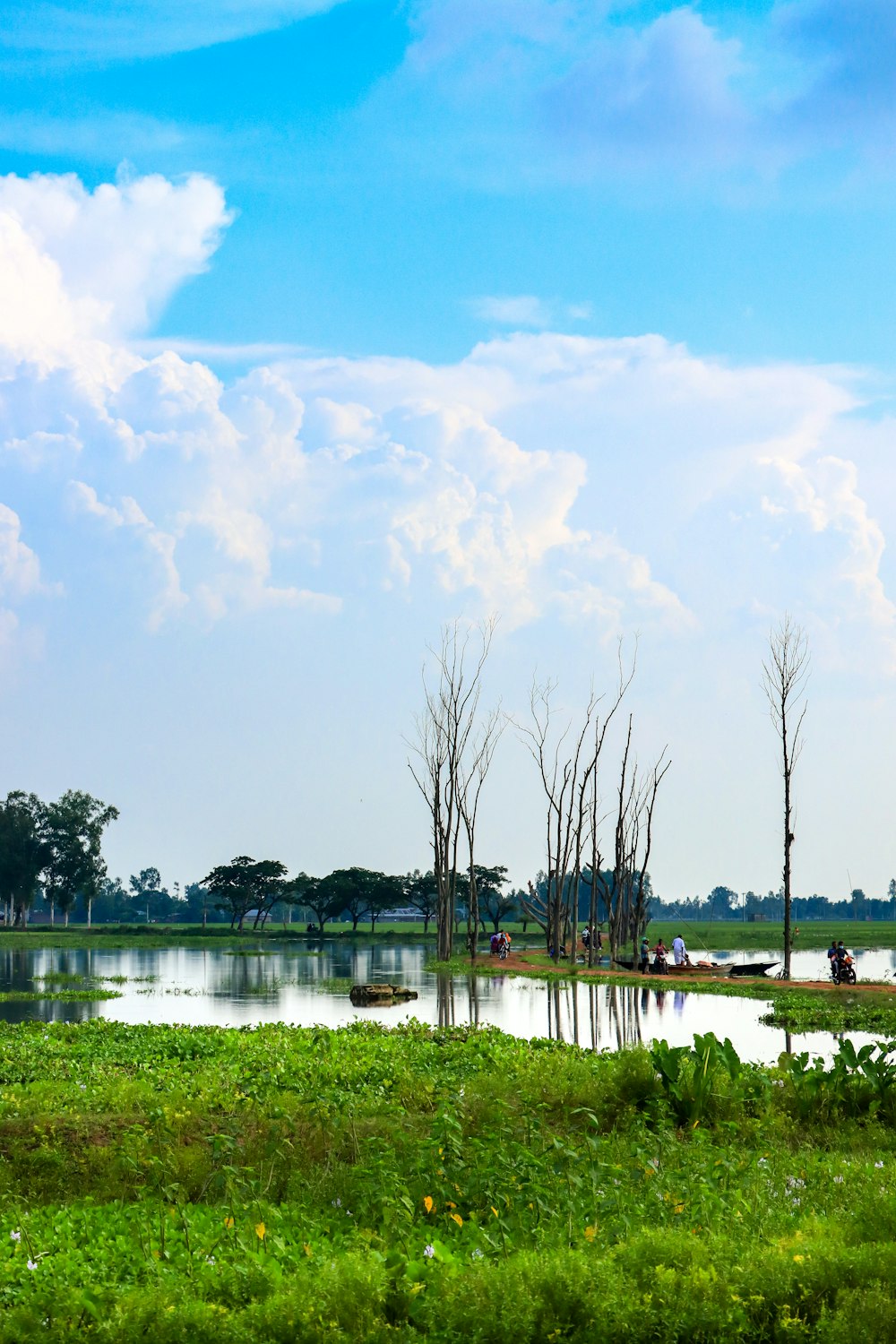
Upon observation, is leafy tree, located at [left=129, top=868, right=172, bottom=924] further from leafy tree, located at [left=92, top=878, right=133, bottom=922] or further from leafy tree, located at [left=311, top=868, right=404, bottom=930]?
leafy tree, located at [left=311, top=868, right=404, bottom=930]

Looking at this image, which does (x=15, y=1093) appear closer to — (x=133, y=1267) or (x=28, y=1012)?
(x=133, y=1267)

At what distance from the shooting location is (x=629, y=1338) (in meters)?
5.26

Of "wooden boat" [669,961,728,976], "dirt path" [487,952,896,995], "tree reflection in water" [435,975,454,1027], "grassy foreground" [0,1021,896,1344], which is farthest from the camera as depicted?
"wooden boat" [669,961,728,976]

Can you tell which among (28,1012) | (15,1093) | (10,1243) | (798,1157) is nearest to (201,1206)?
(10,1243)

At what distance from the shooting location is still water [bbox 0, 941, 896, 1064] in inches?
774

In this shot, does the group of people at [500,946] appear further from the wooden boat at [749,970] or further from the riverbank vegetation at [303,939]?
the riverbank vegetation at [303,939]

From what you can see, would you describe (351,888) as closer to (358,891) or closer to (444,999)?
(358,891)

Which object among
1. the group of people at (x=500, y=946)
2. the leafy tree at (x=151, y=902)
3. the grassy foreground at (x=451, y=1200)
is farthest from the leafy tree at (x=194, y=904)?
the grassy foreground at (x=451, y=1200)

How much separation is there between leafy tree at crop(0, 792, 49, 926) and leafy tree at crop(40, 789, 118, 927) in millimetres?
685

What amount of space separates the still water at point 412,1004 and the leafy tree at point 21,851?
4726 centimetres

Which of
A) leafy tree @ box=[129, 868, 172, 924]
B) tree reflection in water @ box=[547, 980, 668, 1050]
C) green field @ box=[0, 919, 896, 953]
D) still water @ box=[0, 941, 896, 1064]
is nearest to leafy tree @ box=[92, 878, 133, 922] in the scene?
leafy tree @ box=[129, 868, 172, 924]

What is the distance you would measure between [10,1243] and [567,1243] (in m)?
2.87

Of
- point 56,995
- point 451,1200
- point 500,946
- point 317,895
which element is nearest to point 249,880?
point 317,895

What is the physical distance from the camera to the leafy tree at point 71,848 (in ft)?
301
